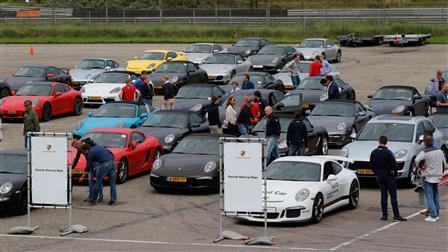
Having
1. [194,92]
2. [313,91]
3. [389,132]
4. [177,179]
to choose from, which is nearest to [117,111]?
[194,92]

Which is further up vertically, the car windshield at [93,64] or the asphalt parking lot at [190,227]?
the car windshield at [93,64]

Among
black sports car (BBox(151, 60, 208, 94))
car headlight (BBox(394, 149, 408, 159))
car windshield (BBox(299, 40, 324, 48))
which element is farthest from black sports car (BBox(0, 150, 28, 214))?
car windshield (BBox(299, 40, 324, 48))

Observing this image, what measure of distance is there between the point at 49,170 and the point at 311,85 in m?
18.7

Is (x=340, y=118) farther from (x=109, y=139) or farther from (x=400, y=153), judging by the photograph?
(x=109, y=139)

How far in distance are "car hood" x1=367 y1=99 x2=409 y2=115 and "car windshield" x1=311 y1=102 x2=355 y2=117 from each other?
253 centimetres

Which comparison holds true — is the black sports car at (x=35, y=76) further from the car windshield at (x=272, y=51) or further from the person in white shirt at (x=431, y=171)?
the person in white shirt at (x=431, y=171)

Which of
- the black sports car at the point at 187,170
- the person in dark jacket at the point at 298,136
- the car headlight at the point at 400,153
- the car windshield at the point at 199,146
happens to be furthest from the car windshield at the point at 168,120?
the car headlight at the point at 400,153

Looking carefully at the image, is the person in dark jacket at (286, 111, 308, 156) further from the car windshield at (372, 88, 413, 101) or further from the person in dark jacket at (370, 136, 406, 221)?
the car windshield at (372, 88, 413, 101)

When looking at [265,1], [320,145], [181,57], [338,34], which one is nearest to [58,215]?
[320,145]

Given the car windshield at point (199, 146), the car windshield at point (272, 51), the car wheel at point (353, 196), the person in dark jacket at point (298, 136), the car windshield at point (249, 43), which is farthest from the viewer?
the car windshield at point (249, 43)

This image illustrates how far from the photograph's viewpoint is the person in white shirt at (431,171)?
2012 cm

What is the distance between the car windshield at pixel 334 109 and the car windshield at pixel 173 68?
11.9m

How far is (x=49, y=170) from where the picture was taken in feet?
63.9

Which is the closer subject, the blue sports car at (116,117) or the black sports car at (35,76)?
the blue sports car at (116,117)
